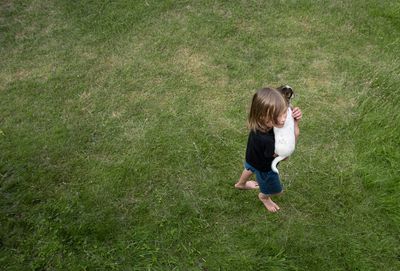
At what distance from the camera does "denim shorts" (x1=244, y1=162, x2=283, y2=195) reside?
3563 millimetres

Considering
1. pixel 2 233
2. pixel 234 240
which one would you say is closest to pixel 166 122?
pixel 234 240

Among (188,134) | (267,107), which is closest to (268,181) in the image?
(267,107)

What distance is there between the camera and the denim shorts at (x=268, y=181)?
3.56 metres

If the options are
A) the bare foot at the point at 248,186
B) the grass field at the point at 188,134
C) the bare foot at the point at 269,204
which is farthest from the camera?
the bare foot at the point at 248,186

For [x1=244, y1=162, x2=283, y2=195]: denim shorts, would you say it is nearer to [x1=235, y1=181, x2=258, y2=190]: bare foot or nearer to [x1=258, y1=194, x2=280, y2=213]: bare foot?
[x1=258, y1=194, x2=280, y2=213]: bare foot

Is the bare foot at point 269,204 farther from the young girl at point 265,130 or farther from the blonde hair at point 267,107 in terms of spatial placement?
the blonde hair at point 267,107

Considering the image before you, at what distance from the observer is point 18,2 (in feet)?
22.8

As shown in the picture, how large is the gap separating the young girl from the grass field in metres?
0.54

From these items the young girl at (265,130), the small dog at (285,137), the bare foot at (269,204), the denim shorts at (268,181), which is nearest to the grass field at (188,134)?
the bare foot at (269,204)

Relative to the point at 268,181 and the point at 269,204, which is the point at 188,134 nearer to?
the point at 269,204

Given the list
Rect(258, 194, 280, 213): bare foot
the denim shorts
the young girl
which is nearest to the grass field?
Rect(258, 194, 280, 213): bare foot

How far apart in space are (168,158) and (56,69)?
239 cm

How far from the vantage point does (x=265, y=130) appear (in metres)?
3.29

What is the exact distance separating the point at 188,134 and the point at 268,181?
142 cm
